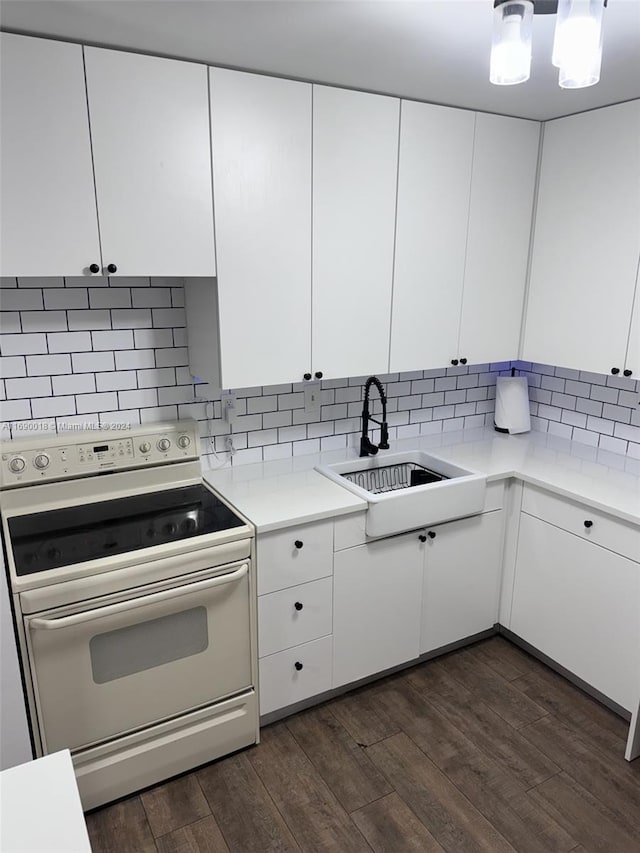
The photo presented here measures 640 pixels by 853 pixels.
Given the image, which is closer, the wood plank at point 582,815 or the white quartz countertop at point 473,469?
the wood plank at point 582,815

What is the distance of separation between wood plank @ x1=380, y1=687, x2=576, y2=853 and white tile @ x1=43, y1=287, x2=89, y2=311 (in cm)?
196

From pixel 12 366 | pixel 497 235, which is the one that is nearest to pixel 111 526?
pixel 12 366

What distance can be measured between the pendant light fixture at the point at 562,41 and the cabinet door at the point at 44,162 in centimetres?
117

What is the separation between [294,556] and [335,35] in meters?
1.62

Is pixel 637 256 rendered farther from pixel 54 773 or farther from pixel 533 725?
pixel 54 773

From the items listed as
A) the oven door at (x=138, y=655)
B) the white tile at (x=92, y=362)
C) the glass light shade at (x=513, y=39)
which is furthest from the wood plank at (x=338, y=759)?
the glass light shade at (x=513, y=39)

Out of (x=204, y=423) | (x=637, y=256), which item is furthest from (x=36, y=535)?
(x=637, y=256)

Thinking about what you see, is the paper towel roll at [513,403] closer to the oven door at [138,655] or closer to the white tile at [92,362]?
the oven door at [138,655]

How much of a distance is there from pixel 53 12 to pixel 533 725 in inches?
110

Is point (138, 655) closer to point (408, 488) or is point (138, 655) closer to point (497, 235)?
point (408, 488)

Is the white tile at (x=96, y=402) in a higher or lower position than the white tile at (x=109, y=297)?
lower

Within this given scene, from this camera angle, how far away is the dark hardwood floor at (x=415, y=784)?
185 centimetres

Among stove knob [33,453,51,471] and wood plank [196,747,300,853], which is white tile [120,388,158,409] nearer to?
stove knob [33,453,51,471]

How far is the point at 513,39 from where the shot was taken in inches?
49.8
